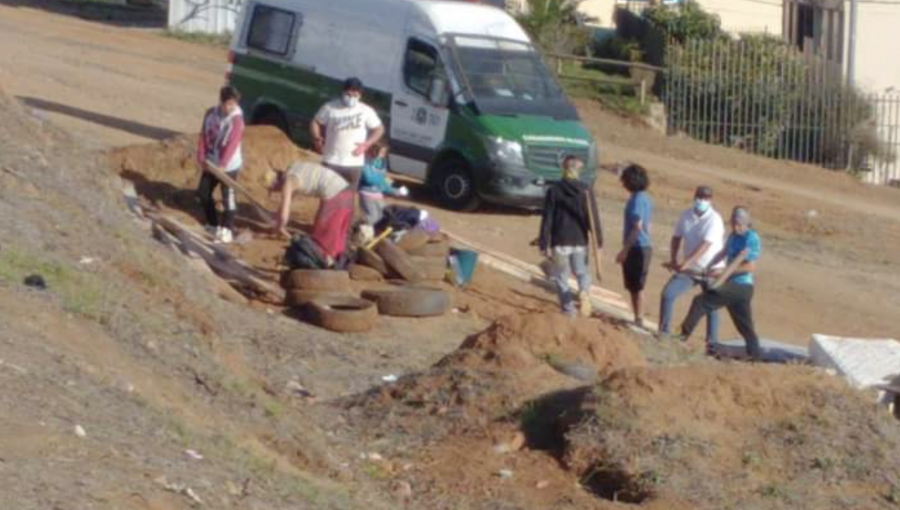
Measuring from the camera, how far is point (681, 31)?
1499 inches

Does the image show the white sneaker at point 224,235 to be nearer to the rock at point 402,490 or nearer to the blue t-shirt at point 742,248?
the blue t-shirt at point 742,248

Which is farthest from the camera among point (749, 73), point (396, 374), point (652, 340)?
point (749, 73)

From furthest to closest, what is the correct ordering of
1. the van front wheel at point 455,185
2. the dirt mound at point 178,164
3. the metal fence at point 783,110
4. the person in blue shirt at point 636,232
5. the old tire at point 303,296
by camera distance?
the metal fence at point 783,110 → the van front wheel at point 455,185 → the dirt mound at point 178,164 → the person in blue shirt at point 636,232 → the old tire at point 303,296

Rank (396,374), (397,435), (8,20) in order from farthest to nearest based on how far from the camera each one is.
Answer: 1. (8,20)
2. (396,374)
3. (397,435)

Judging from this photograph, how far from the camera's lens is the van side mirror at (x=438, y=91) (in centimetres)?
2209

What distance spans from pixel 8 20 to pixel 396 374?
25.6 m

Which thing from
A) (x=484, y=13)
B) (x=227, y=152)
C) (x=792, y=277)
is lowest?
(x=792, y=277)

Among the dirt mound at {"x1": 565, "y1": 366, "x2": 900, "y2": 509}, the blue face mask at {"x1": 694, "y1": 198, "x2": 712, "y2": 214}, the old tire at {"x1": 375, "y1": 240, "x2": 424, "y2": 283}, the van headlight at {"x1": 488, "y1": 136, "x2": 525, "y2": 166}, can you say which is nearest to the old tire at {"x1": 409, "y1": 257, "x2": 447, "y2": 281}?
the old tire at {"x1": 375, "y1": 240, "x2": 424, "y2": 283}

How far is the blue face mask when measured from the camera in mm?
16516

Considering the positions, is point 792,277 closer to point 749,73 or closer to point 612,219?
point 612,219

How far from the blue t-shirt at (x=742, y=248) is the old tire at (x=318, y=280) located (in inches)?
131

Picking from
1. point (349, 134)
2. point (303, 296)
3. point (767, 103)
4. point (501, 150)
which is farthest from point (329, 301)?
point (767, 103)

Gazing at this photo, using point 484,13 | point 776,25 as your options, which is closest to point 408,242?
point 484,13

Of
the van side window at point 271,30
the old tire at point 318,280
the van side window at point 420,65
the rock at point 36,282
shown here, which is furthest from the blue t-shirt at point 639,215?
the van side window at point 271,30
